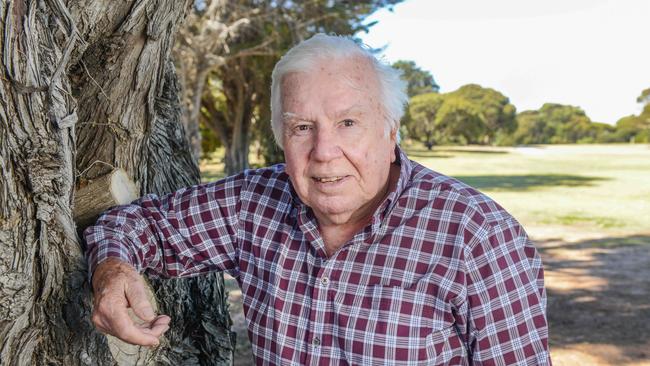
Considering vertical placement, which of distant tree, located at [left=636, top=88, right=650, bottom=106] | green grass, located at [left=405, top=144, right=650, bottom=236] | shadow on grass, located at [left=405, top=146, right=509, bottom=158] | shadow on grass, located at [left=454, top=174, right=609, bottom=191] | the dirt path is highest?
distant tree, located at [left=636, top=88, right=650, bottom=106]

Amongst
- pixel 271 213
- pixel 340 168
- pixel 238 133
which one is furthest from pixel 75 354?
pixel 238 133

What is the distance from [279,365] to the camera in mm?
1905

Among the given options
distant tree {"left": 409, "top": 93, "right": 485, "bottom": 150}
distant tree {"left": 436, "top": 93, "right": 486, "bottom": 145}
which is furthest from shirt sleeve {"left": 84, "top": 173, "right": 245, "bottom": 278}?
distant tree {"left": 436, "top": 93, "right": 486, "bottom": 145}

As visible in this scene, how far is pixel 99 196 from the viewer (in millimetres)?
2111

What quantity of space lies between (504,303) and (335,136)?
0.63 metres

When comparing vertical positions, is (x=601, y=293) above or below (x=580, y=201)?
above

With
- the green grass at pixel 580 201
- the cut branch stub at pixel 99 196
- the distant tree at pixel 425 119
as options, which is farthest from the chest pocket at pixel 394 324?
the distant tree at pixel 425 119

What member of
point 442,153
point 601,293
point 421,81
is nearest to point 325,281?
point 601,293

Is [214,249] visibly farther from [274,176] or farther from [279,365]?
[279,365]

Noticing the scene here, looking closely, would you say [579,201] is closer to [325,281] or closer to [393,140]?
[393,140]

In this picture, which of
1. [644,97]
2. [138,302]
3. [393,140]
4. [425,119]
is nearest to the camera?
[138,302]

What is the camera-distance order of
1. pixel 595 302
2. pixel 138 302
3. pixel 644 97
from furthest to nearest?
pixel 644 97
pixel 595 302
pixel 138 302

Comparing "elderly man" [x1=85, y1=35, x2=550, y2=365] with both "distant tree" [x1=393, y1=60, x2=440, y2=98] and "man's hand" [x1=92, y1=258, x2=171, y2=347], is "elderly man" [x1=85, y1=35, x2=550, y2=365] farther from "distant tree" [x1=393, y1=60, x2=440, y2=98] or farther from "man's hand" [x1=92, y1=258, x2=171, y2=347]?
"distant tree" [x1=393, y1=60, x2=440, y2=98]

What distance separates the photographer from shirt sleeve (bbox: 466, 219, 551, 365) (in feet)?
5.46
